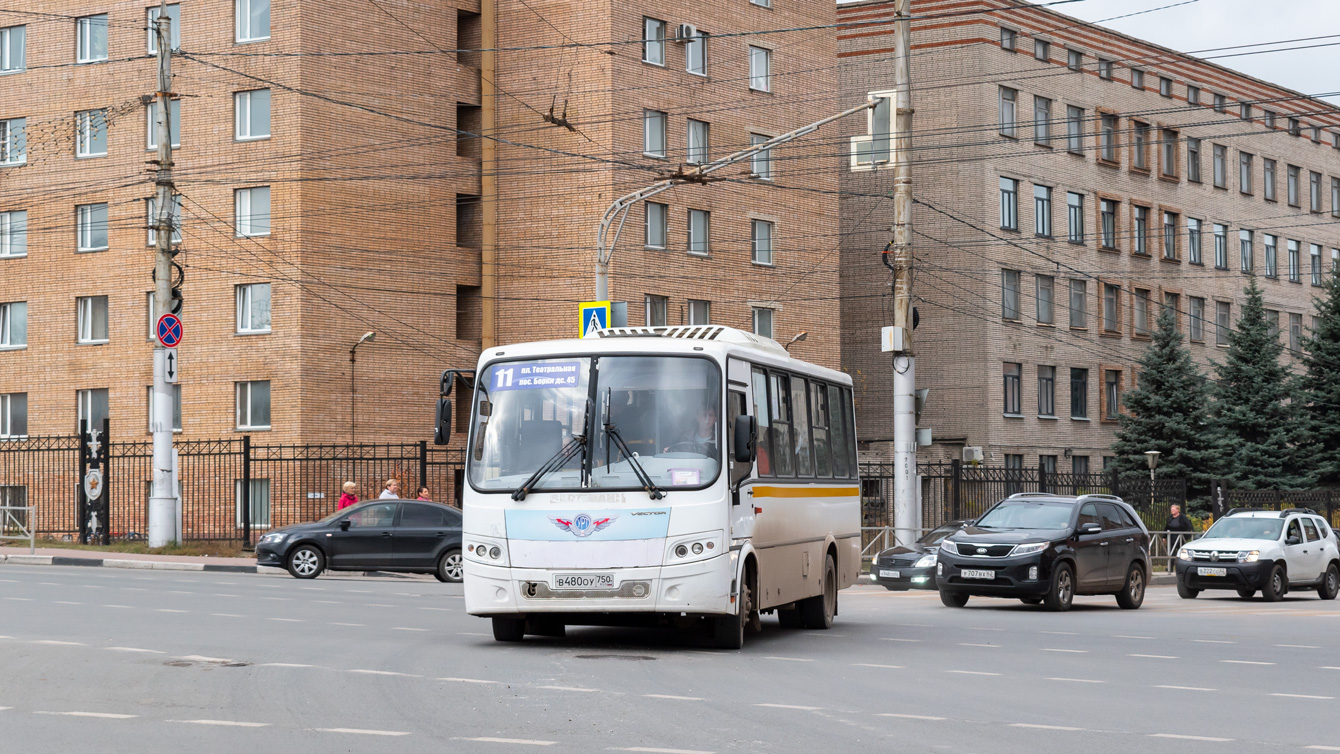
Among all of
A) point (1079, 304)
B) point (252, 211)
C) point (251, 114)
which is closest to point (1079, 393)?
point (1079, 304)

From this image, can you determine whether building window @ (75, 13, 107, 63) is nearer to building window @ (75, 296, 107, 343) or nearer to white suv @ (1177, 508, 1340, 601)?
building window @ (75, 296, 107, 343)

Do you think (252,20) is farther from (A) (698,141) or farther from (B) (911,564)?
(B) (911,564)

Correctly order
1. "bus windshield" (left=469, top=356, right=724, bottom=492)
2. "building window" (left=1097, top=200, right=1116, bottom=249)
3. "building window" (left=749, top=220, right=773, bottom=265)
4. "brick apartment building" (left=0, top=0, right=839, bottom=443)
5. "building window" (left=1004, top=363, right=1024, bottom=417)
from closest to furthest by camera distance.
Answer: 1. "bus windshield" (left=469, top=356, right=724, bottom=492)
2. "brick apartment building" (left=0, top=0, right=839, bottom=443)
3. "building window" (left=749, top=220, right=773, bottom=265)
4. "building window" (left=1004, top=363, right=1024, bottom=417)
5. "building window" (left=1097, top=200, right=1116, bottom=249)

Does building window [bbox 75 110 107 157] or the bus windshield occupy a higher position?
building window [bbox 75 110 107 157]

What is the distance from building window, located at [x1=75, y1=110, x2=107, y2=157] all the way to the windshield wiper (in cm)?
3488

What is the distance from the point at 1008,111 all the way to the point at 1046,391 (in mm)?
9678

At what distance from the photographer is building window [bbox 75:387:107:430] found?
47.0 meters

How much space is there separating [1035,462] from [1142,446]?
5.64 metres

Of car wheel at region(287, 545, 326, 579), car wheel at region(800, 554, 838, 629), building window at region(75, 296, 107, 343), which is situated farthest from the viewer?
Answer: building window at region(75, 296, 107, 343)

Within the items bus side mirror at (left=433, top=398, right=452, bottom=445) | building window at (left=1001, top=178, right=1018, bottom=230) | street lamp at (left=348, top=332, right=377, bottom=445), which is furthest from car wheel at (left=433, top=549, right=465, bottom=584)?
building window at (left=1001, top=178, right=1018, bottom=230)

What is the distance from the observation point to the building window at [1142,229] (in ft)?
210

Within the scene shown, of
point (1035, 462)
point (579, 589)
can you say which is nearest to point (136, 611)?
point (579, 589)

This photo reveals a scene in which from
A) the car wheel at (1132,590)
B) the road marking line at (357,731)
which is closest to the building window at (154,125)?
the car wheel at (1132,590)

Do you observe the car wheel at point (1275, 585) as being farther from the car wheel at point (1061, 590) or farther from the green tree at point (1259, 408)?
the green tree at point (1259, 408)
